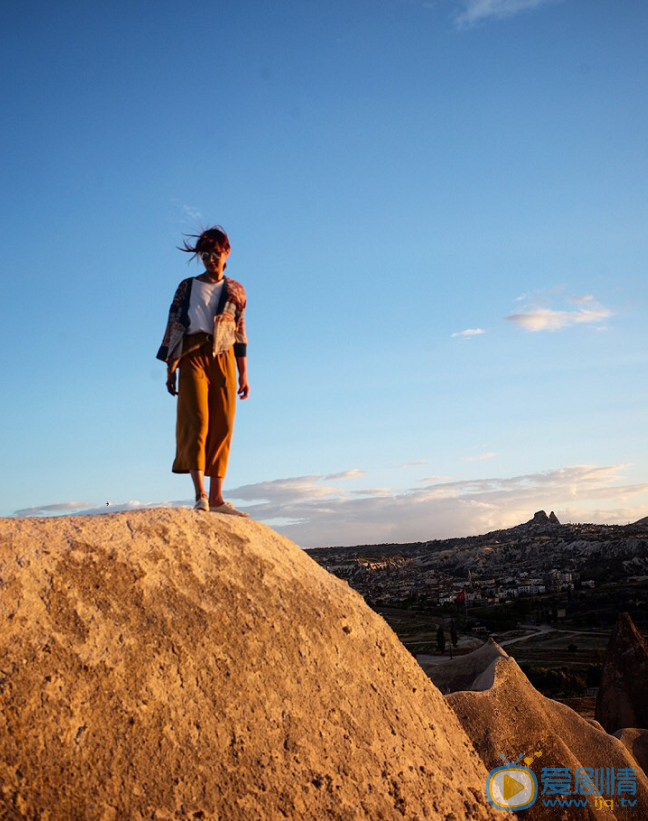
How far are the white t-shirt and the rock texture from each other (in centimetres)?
1184

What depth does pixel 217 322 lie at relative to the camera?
619 cm

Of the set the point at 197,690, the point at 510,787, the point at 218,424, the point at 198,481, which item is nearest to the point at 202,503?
the point at 198,481

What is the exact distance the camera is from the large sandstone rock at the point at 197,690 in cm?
390

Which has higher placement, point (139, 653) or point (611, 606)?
point (139, 653)

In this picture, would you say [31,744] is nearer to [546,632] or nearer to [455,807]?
[455,807]

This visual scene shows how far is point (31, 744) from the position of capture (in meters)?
3.80

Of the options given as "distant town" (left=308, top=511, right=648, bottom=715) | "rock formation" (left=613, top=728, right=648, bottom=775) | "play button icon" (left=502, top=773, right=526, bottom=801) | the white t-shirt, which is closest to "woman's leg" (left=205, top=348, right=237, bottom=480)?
the white t-shirt

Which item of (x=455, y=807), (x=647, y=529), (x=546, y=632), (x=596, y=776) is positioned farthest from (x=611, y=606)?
(x=455, y=807)

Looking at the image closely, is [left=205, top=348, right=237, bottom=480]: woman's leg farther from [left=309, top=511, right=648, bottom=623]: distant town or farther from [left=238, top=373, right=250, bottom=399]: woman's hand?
[left=309, top=511, right=648, bottom=623]: distant town

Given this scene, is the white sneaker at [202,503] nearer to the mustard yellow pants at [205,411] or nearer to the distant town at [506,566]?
the mustard yellow pants at [205,411]

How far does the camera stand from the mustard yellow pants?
19.9 feet

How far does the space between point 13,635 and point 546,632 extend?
65852mm

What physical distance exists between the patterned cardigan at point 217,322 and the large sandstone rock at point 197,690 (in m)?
1.36

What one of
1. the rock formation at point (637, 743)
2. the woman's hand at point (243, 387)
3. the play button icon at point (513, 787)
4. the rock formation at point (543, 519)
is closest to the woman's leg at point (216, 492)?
the woman's hand at point (243, 387)
